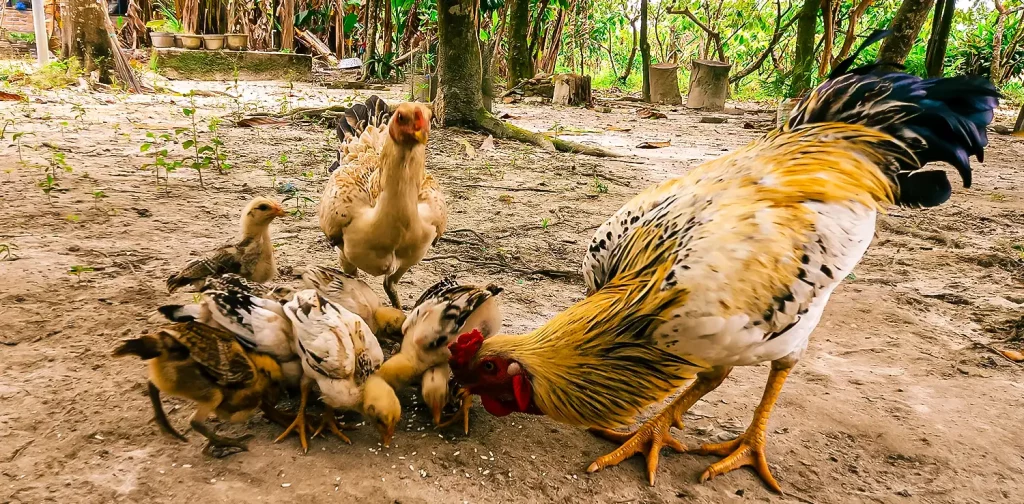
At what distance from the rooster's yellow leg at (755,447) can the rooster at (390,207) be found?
1749 mm

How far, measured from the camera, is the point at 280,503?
6.15ft

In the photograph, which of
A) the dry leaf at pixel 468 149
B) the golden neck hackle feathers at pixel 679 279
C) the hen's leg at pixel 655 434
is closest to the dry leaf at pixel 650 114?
the dry leaf at pixel 468 149

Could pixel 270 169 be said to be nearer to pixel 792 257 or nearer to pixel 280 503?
pixel 280 503

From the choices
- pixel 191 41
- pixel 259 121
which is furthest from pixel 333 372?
pixel 191 41

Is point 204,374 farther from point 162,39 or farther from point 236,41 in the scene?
point 162,39

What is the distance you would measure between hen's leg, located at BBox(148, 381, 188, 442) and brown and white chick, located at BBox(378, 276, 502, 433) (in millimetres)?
761

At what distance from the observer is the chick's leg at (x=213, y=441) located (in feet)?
6.68

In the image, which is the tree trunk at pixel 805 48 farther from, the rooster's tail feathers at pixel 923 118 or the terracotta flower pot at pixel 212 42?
the terracotta flower pot at pixel 212 42

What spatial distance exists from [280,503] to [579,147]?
625cm

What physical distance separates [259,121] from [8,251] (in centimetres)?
488

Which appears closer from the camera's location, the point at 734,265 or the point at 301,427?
the point at 734,265

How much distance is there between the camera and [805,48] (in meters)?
10.8

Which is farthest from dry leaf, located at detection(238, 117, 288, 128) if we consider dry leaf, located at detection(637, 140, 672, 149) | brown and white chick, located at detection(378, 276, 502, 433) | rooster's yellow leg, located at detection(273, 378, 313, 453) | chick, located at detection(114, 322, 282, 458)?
rooster's yellow leg, located at detection(273, 378, 313, 453)

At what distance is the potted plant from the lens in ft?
46.2
